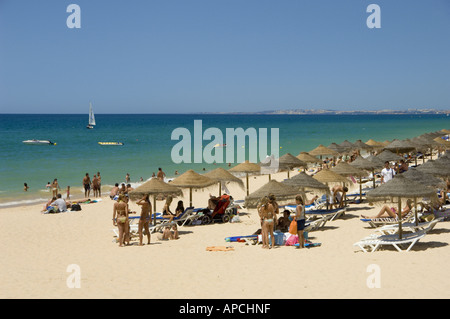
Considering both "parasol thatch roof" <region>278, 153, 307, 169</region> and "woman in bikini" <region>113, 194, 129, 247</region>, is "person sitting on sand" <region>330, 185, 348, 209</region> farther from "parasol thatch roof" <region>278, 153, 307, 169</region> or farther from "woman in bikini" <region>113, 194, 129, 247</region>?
"woman in bikini" <region>113, 194, 129, 247</region>

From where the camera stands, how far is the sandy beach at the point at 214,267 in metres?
6.84

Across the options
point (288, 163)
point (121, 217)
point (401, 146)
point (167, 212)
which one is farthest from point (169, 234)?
point (401, 146)

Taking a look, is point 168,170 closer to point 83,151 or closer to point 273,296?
point 83,151

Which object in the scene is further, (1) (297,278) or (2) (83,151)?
(2) (83,151)

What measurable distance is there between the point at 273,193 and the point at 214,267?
3.03m

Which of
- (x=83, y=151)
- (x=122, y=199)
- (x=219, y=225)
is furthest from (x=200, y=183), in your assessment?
(x=83, y=151)

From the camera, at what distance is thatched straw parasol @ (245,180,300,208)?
34.8 ft

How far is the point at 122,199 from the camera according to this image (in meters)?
9.84

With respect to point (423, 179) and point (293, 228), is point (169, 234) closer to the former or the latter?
point (293, 228)

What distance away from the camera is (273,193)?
1066 centimetres

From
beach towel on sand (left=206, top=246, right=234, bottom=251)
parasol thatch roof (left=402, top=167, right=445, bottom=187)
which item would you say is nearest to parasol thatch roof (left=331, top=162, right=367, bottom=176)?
parasol thatch roof (left=402, top=167, right=445, bottom=187)
